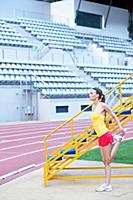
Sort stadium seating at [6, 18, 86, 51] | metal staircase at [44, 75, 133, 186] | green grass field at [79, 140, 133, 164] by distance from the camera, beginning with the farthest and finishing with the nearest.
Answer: stadium seating at [6, 18, 86, 51] → green grass field at [79, 140, 133, 164] → metal staircase at [44, 75, 133, 186]

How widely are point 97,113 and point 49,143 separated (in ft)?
26.7

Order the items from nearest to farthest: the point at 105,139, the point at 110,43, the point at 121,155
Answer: the point at 105,139 < the point at 121,155 < the point at 110,43

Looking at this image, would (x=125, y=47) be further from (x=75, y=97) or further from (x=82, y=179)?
(x=82, y=179)

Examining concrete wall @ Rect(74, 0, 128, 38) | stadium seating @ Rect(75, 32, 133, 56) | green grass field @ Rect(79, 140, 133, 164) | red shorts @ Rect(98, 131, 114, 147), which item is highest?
concrete wall @ Rect(74, 0, 128, 38)

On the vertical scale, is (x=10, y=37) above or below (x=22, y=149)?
above

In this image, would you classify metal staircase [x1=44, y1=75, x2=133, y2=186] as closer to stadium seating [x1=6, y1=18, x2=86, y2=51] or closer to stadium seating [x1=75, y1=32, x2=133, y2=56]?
stadium seating [x1=6, y1=18, x2=86, y2=51]

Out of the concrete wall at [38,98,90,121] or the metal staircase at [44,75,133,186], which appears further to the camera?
the concrete wall at [38,98,90,121]

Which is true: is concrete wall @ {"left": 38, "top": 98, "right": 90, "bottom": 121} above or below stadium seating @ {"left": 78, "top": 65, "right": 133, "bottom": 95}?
below

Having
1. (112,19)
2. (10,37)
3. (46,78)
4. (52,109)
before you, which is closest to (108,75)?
(46,78)

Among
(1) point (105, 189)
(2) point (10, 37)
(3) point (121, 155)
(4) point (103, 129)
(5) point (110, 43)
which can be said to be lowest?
(3) point (121, 155)

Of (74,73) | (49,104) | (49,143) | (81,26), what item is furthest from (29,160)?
(81,26)

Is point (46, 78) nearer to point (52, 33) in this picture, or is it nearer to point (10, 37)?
point (10, 37)

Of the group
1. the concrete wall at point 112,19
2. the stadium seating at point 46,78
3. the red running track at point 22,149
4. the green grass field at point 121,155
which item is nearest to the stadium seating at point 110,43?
the concrete wall at point 112,19

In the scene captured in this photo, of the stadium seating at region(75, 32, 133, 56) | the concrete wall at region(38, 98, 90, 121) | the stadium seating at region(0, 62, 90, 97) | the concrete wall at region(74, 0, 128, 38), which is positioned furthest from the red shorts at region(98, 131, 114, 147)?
the concrete wall at region(74, 0, 128, 38)
